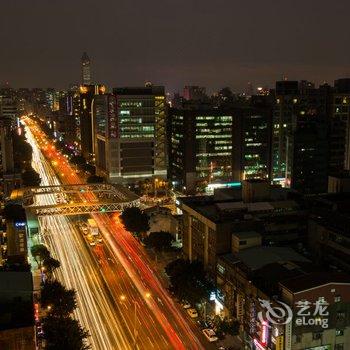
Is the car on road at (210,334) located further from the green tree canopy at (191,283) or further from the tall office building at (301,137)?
the tall office building at (301,137)

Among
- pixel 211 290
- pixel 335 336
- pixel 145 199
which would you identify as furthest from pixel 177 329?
pixel 145 199

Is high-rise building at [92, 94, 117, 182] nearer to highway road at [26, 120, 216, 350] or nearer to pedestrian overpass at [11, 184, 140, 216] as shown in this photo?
pedestrian overpass at [11, 184, 140, 216]

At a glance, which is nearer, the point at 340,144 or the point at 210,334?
the point at 210,334

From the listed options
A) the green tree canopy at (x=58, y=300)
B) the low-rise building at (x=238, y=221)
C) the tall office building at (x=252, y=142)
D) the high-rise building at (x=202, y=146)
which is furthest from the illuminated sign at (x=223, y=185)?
the green tree canopy at (x=58, y=300)

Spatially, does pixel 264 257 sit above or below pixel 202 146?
below

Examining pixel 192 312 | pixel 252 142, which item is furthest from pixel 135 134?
pixel 192 312

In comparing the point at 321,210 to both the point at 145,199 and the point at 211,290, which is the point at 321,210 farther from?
the point at 145,199

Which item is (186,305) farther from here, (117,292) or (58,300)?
(58,300)

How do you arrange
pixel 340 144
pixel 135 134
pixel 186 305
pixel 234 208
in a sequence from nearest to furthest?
pixel 186 305, pixel 234 208, pixel 340 144, pixel 135 134
